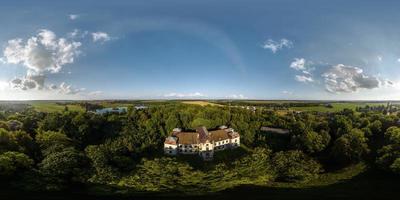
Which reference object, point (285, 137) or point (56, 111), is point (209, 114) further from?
point (56, 111)

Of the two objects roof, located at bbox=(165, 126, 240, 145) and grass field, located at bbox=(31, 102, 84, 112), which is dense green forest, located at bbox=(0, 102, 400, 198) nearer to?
grass field, located at bbox=(31, 102, 84, 112)

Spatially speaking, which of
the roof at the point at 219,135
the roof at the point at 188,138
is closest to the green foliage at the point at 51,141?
the roof at the point at 188,138

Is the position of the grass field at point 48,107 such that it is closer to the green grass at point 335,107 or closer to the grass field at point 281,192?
the grass field at point 281,192

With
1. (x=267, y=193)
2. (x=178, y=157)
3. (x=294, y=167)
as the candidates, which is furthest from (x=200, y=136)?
(x=267, y=193)

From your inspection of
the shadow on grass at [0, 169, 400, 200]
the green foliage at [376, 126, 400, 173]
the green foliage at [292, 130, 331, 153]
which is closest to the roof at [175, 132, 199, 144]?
the shadow on grass at [0, 169, 400, 200]

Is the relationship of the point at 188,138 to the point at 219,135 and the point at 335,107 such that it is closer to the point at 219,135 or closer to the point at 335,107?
the point at 219,135

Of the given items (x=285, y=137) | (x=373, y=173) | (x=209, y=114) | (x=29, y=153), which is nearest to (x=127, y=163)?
(x=29, y=153)
